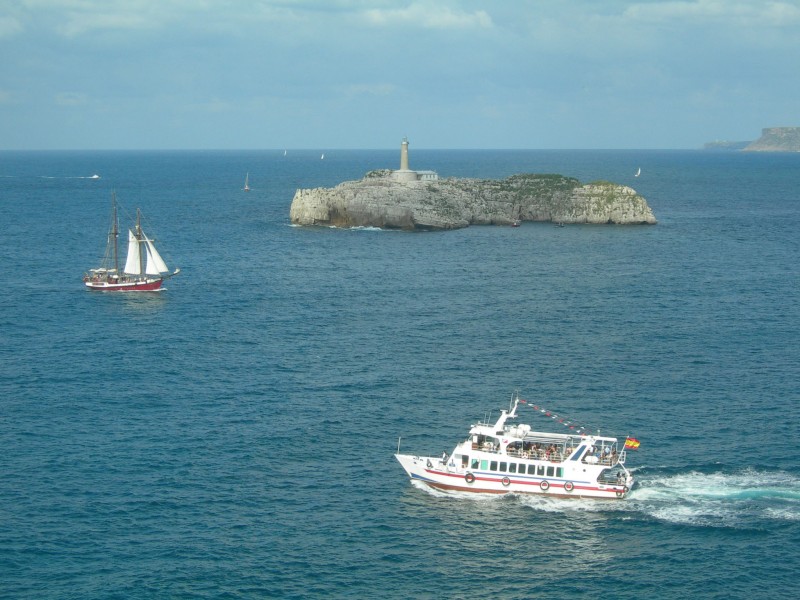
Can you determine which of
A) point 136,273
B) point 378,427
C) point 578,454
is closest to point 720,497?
point 578,454

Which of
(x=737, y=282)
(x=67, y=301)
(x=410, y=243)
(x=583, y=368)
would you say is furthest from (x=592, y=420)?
(x=410, y=243)

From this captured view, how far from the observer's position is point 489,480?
241 feet

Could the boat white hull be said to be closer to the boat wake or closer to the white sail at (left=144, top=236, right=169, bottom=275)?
the boat wake

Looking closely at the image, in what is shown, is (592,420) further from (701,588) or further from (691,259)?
(691,259)

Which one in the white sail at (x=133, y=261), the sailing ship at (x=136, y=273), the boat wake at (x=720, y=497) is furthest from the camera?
the white sail at (x=133, y=261)

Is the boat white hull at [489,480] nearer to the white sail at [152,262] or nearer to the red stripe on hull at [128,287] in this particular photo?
the red stripe on hull at [128,287]

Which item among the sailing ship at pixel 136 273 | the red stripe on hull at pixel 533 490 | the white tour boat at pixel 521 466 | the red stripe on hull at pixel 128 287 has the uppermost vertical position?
the sailing ship at pixel 136 273

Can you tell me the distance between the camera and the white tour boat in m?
72.4

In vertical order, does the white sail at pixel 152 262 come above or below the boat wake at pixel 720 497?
above

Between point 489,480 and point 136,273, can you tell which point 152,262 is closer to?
point 136,273

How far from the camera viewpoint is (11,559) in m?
62.1

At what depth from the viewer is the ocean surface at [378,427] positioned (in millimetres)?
61469

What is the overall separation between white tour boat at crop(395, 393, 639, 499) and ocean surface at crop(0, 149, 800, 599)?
3.47 feet

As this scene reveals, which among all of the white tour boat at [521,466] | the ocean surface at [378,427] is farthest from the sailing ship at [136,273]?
the white tour boat at [521,466]
